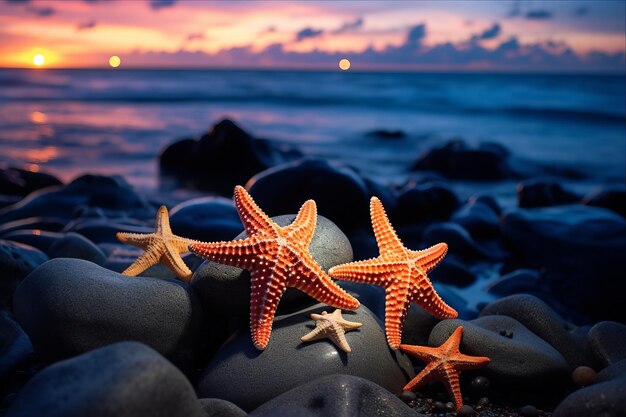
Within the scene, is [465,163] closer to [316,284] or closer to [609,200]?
[609,200]

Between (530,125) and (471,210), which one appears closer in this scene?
(471,210)

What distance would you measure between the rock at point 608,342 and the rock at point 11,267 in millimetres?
3609

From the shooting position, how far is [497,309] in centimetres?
378

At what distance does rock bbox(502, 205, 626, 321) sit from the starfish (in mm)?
2752

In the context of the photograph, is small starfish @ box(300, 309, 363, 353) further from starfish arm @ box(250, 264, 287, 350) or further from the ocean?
the ocean

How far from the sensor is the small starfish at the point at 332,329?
2883 millimetres

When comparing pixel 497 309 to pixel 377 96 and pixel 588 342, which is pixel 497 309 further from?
pixel 377 96

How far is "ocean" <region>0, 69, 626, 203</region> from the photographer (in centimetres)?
1449

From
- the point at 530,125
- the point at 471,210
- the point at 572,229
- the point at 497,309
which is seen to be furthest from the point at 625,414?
the point at 530,125

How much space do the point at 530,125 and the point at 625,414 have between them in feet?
67.7

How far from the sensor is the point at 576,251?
6098 mm

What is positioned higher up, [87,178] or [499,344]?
[87,178]

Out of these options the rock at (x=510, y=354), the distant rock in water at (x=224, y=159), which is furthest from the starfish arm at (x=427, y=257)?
the distant rock in water at (x=224, y=159)

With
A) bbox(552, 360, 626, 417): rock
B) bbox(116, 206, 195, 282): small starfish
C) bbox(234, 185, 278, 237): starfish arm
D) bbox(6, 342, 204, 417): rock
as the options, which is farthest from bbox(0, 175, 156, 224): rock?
bbox(552, 360, 626, 417): rock
